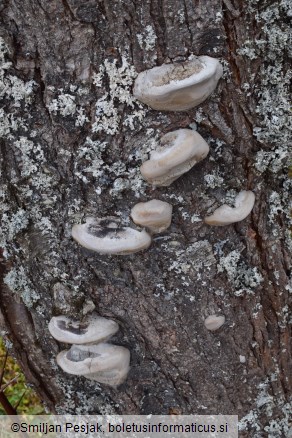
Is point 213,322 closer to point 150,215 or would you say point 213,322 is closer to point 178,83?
point 150,215

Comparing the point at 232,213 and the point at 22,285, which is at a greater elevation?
the point at 232,213

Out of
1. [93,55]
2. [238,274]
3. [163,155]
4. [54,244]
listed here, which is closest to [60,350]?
[54,244]

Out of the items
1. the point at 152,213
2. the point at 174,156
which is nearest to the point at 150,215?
the point at 152,213

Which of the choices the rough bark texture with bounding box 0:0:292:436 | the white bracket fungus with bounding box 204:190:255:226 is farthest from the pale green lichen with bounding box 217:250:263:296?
the white bracket fungus with bounding box 204:190:255:226

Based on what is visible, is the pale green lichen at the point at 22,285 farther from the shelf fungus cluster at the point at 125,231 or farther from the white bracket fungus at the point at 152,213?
the white bracket fungus at the point at 152,213

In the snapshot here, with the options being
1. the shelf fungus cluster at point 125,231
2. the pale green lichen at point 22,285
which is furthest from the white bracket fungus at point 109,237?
the pale green lichen at point 22,285

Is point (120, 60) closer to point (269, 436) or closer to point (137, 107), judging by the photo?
point (137, 107)

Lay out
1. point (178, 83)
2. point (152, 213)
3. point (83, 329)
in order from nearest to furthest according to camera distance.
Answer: point (178, 83)
point (152, 213)
point (83, 329)
